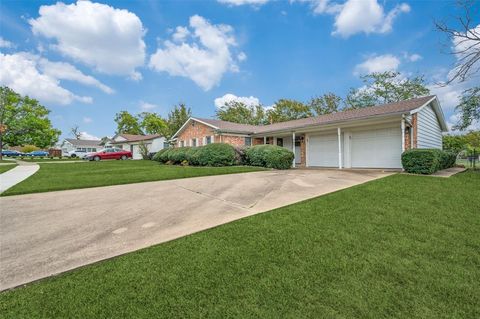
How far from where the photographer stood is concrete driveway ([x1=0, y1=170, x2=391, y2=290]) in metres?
2.73

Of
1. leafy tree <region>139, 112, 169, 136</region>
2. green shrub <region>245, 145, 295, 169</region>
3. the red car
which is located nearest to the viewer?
green shrub <region>245, 145, 295, 169</region>

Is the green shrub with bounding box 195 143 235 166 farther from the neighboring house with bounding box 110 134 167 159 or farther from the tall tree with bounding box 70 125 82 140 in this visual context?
the tall tree with bounding box 70 125 82 140

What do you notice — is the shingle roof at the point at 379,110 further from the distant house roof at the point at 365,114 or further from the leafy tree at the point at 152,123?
the leafy tree at the point at 152,123

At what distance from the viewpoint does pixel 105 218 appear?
4207 millimetres

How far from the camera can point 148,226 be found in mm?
3779

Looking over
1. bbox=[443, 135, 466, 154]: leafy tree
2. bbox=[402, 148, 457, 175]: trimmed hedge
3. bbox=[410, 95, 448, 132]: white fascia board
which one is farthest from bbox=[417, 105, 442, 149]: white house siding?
bbox=[443, 135, 466, 154]: leafy tree

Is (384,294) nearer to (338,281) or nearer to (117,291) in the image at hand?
(338,281)

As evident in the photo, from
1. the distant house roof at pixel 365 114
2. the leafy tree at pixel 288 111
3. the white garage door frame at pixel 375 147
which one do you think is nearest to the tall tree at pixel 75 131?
the leafy tree at pixel 288 111

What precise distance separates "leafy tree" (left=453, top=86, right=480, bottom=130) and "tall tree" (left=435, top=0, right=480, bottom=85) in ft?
17.6

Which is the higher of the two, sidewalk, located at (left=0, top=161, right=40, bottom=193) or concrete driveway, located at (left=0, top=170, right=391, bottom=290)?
sidewalk, located at (left=0, top=161, right=40, bottom=193)

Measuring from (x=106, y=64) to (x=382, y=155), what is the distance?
19518mm

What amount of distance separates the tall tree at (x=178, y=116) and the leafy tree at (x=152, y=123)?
10.2 meters

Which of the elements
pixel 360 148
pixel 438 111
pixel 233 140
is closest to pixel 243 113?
pixel 233 140

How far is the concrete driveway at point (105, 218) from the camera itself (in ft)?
8.97
